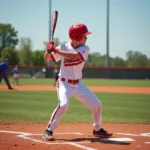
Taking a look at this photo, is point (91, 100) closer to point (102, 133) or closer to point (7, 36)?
point (102, 133)

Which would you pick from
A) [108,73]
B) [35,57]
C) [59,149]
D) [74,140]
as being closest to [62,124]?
[74,140]

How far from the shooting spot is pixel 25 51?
61406 millimetres

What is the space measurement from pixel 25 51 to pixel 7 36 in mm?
5317

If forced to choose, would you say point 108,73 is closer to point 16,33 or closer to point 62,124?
point 16,33

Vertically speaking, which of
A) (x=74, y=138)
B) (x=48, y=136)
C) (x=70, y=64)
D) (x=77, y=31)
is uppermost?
(x=77, y=31)

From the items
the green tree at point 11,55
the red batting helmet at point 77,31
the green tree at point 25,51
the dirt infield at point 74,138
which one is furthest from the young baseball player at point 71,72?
the green tree at point 25,51

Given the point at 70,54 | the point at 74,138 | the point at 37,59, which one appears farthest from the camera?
the point at 37,59

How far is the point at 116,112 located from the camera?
32.4ft

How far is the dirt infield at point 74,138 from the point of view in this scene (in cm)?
498

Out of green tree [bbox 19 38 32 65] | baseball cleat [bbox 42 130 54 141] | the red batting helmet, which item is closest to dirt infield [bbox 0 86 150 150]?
baseball cleat [bbox 42 130 54 141]

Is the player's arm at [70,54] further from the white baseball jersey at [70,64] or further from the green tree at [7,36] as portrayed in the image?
the green tree at [7,36]

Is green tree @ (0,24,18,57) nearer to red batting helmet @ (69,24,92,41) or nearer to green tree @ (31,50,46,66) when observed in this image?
green tree @ (31,50,46,66)

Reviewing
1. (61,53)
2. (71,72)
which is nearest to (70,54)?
(61,53)

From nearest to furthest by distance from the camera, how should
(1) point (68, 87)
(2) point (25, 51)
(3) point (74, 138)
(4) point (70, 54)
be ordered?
(4) point (70, 54) < (1) point (68, 87) < (3) point (74, 138) < (2) point (25, 51)
